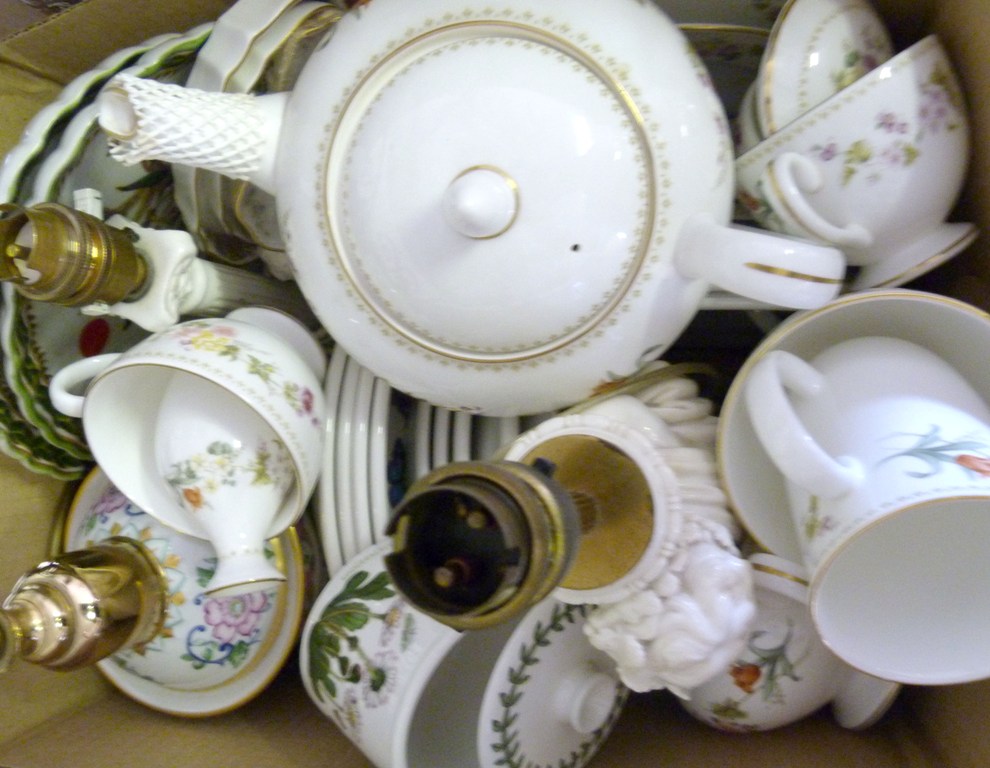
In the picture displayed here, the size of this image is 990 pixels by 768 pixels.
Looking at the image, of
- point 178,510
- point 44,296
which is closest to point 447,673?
point 178,510

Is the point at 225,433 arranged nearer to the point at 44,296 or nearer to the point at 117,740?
the point at 44,296

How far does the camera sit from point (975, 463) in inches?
17.6

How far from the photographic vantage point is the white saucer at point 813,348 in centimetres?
53

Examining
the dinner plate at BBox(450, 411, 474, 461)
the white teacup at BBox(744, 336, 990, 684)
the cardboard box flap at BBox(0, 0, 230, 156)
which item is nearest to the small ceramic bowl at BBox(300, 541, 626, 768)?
the dinner plate at BBox(450, 411, 474, 461)

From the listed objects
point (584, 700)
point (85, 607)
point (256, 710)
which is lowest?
point (256, 710)

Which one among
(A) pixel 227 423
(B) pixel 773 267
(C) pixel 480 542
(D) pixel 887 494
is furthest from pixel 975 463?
(A) pixel 227 423

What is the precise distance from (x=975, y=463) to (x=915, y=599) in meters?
0.16

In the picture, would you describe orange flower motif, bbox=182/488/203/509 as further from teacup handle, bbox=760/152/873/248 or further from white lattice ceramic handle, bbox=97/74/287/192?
teacup handle, bbox=760/152/873/248

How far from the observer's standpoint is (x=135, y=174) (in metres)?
0.74

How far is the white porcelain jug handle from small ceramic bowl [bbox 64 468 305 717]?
0.44 m

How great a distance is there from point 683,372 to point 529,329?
0.54 ft

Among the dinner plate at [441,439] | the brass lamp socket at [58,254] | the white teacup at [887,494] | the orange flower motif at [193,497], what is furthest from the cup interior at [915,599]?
the brass lamp socket at [58,254]

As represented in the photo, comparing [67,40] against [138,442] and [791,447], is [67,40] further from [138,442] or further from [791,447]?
[791,447]

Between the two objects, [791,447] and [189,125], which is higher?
[189,125]
